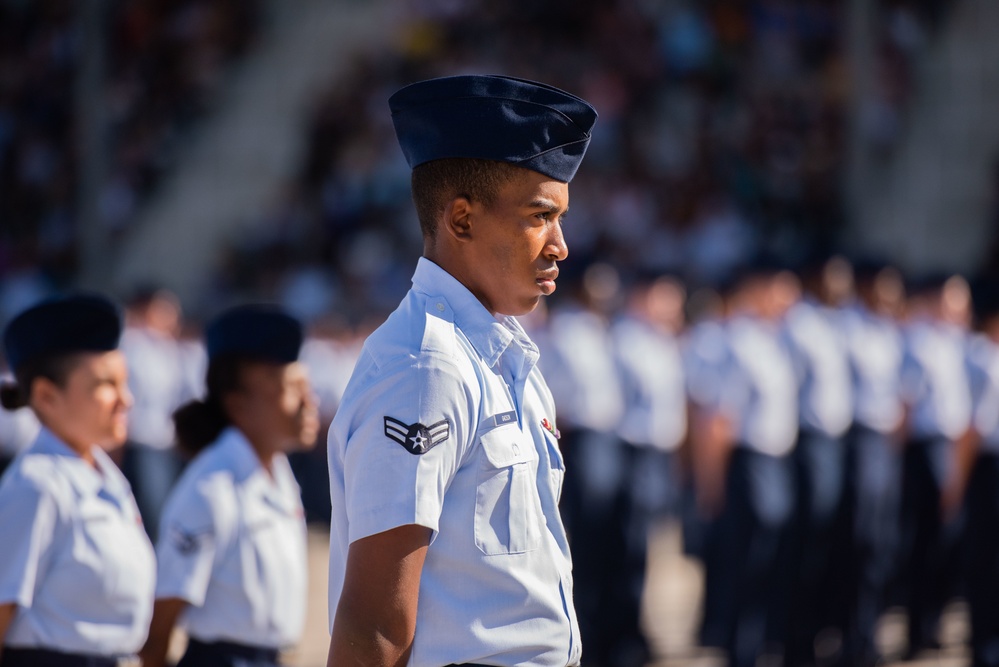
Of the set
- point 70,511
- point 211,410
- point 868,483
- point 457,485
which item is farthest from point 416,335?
point 868,483

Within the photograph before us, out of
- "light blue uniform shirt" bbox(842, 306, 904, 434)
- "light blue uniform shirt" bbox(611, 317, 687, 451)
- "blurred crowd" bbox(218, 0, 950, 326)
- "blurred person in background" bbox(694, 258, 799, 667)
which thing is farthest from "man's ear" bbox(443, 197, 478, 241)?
"blurred crowd" bbox(218, 0, 950, 326)

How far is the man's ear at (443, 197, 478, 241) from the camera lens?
93.4 inches

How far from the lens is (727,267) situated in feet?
41.3

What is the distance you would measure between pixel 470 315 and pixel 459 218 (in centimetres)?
17

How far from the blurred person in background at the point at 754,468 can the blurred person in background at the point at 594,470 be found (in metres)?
0.57

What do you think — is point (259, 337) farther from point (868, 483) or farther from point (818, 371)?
point (868, 483)

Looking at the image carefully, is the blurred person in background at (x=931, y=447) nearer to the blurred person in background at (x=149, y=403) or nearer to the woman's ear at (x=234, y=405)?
the woman's ear at (x=234, y=405)

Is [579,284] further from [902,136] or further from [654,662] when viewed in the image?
[902,136]

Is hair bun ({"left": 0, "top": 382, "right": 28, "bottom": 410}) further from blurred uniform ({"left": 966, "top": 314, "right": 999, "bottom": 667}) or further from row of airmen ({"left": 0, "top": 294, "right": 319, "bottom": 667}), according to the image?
blurred uniform ({"left": 966, "top": 314, "right": 999, "bottom": 667})

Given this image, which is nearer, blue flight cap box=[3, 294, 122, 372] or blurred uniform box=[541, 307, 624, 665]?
blue flight cap box=[3, 294, 122, 372]

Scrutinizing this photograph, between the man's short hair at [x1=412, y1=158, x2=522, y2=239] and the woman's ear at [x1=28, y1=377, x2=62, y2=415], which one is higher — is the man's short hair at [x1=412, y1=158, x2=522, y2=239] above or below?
above

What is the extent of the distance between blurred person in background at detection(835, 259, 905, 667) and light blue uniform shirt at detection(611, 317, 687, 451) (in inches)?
47.8

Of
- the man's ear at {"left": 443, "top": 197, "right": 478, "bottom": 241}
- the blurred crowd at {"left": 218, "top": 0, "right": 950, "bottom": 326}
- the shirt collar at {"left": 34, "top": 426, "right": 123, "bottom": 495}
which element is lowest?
the shirt collar at {"left": 34, "top": 426, "right": 123, "bottom": 495}

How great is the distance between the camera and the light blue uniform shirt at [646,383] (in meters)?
8.20
